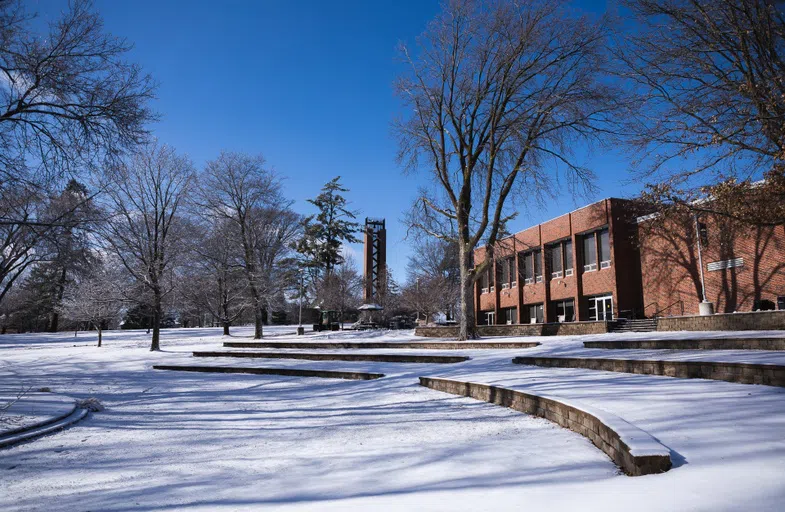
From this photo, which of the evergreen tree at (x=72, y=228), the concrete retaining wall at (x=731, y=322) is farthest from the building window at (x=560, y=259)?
the evergreen tree at (x=72, y=228)

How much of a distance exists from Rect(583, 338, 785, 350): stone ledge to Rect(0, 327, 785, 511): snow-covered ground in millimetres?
2028

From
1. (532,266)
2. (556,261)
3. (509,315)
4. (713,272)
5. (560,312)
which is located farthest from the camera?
(509,315)

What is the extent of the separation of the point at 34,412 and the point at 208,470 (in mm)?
5094

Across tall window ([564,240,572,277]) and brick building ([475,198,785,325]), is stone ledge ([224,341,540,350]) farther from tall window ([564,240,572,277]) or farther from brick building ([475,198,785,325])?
tall window ([564,240,572,277])

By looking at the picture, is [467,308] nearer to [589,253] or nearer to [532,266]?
[589,253]

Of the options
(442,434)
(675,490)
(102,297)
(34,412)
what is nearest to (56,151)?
(34,412)

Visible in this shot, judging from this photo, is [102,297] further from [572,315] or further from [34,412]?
Answer: [572,315]

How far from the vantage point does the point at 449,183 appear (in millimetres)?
22125

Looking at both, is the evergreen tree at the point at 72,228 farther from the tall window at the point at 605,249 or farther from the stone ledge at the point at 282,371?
the tall window at the point at 605,249

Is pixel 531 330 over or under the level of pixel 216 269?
under

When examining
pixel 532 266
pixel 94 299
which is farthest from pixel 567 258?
pixel 94 299

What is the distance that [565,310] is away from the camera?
110ft

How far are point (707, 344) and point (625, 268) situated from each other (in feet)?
56.8

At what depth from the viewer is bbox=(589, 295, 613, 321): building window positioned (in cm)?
2899
